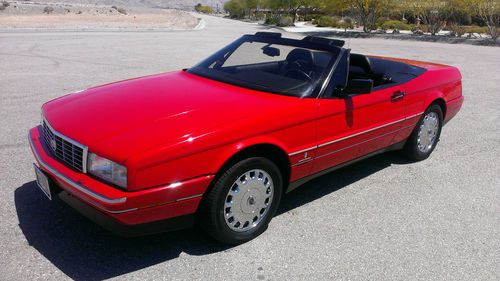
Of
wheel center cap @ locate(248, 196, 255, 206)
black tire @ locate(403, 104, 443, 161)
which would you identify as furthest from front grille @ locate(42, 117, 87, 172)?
black tire @ locate(403, 104, 443, 161)

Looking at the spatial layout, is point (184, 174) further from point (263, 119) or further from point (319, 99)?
point (319, 99)

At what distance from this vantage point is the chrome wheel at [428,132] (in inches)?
195

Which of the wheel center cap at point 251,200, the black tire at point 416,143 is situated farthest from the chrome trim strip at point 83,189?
the black tire at point 416,143

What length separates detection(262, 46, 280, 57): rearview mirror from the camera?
4.20 m

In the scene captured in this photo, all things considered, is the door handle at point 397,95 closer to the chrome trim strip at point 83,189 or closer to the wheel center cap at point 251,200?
the wheel center cap at point 251,200

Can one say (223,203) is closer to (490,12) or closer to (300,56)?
(300,56)

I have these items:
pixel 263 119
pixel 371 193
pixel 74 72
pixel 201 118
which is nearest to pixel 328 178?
pixel 371 193

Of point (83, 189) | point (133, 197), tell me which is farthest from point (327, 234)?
point (83, 189)

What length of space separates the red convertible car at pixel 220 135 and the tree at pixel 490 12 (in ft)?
84.1

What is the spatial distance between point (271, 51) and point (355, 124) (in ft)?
3.62

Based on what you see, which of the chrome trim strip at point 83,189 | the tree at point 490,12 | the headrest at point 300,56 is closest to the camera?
the chrome trim strip at point 83,189

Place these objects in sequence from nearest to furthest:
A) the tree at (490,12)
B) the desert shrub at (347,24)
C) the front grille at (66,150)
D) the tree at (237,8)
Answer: the front grille at (66,150)
the tree at (490,12)
the desert shrub at (347,24)
the tree at (237,8)

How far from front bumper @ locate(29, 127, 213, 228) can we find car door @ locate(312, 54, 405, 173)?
3.98 ft

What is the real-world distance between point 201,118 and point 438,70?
3.39 meters
